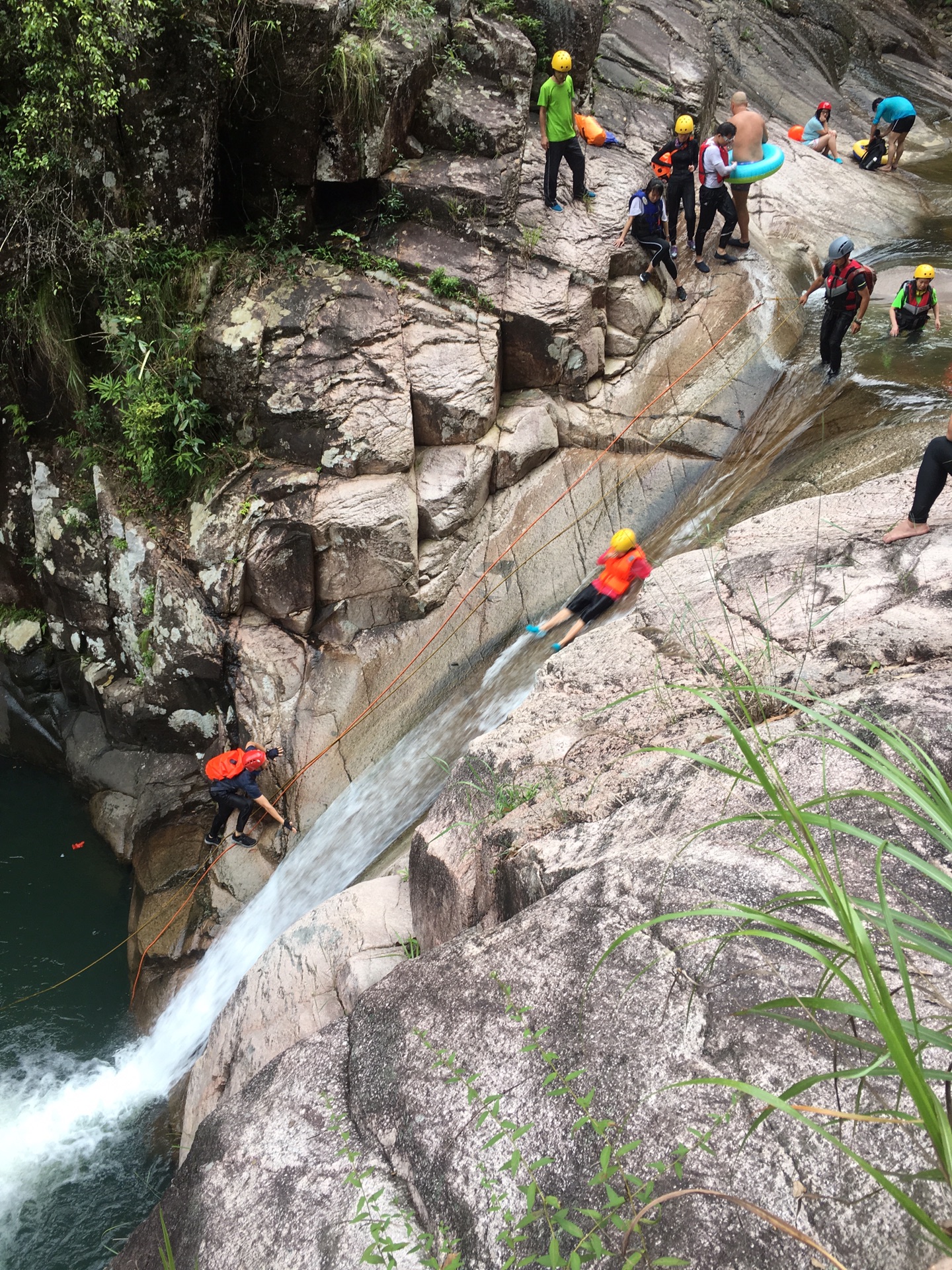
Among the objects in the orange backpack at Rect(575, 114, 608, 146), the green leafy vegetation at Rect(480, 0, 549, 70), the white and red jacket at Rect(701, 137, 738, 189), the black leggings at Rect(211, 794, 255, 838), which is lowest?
the black leggings at Rect(211, 794, 255, 838)

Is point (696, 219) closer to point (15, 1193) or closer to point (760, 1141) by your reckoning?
point (760, 1141)

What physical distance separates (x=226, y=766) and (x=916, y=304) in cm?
739

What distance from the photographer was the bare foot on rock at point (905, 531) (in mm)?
4629

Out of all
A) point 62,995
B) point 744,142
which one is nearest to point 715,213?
point 744,142

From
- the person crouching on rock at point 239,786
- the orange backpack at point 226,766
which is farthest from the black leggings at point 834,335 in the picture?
the orange backpack at point 226,766

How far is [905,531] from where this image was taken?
15.3 feet

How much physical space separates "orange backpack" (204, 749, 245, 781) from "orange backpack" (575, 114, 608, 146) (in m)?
7.22

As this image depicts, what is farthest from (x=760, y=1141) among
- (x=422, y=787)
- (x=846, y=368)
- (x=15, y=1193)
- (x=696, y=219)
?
(x=696, y=219)

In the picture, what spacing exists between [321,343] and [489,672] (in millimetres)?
3306

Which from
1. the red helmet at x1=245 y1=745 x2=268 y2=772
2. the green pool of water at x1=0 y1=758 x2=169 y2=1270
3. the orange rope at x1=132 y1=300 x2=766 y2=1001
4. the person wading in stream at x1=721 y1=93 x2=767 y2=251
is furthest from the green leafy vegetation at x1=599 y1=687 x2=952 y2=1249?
the person wading in stream at x1=721 y1=93 x2=767 y2=251

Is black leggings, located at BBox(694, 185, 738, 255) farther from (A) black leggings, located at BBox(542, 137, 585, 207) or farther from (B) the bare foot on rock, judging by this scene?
(B) the bare foot on rock

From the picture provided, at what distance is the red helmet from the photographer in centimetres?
680

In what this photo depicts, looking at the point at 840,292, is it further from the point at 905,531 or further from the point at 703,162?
the point at 905,531

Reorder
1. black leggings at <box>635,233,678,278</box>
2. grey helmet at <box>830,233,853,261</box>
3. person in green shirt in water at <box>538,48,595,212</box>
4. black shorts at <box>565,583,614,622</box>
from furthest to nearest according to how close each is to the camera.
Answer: black leggings at <box>635,233,678,278</box>
person in green shirt in water at <box>538,48,595,212</box>
grey helmet at <box>830,233,853,261</box>
black shorts at <box>565,583,614,622</box>
